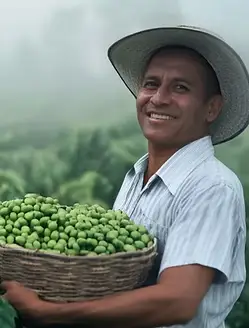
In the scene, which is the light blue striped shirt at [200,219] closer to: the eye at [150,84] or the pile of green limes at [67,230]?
the pile of green limes at [67,230]

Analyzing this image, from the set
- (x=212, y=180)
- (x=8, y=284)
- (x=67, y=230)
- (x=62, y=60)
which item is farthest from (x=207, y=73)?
(x=62, y=60)

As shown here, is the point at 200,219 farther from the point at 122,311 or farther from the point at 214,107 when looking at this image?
the point at 214,107

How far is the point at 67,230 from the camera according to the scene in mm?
1459

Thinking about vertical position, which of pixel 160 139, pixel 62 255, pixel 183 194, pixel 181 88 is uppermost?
pixel 181 88

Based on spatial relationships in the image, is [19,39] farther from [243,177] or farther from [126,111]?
[243,177]

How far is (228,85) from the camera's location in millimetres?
1779

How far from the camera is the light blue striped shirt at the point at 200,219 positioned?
Answer: 4.97 ft

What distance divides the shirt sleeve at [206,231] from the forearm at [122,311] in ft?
0.27

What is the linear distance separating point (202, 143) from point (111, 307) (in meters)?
0.46

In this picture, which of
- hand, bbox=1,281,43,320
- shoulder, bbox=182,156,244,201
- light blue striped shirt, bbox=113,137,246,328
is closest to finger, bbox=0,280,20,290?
hand, bbox=1,281,43,320

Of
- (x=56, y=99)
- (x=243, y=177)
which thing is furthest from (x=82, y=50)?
(x=243, y=177)

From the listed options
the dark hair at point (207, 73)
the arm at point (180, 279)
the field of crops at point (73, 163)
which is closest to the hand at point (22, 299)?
the arm at point (180, 279)

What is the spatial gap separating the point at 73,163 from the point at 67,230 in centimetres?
108

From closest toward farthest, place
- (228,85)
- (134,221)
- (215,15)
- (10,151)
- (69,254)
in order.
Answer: (69,254), (134,221), (228,85), (215,15), (10,151)
